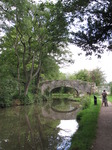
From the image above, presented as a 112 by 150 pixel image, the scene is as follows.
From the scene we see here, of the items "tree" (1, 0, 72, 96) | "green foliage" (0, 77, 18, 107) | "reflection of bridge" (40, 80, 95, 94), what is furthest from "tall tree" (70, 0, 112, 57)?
"reflection of bridge" (40, 80, 95, 94)

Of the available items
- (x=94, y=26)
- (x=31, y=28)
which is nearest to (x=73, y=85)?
(x=31, y=28)

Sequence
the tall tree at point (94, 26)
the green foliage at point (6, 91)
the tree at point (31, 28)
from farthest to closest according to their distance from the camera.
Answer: the green foliage at point (6, 91), the tree at point (31, 28), the tall tree at point (94, 26)

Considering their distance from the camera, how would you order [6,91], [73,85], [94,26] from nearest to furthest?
[94,26], [6,91], [73,85]

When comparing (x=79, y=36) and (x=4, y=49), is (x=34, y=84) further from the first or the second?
(x=79, y=36)

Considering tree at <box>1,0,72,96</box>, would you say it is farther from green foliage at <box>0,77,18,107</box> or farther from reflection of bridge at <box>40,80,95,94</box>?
reflection of bridge at <box>40,80,95,94</box>

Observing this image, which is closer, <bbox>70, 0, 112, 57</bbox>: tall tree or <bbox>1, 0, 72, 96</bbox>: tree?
<bbox>70, 0, 112, 57</bbox>: tall tree

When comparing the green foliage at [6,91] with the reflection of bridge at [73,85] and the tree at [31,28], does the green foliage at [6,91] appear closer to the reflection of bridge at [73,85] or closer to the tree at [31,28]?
the tree at [31,28]

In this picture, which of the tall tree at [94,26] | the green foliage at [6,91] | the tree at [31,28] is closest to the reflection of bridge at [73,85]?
the tree at [31,28]

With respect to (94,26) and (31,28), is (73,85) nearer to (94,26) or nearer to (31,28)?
(31,28)

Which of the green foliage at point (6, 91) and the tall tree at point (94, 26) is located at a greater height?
the tall tree at point (94, 26)

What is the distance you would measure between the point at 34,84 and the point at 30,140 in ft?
59.6

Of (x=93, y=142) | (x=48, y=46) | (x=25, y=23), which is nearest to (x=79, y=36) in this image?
(x=93, y=142)

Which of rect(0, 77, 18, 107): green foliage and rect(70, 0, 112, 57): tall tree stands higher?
rect(70, 0, 112, 57): tall tree

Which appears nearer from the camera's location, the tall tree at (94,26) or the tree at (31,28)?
the tall tree at (94,26)
